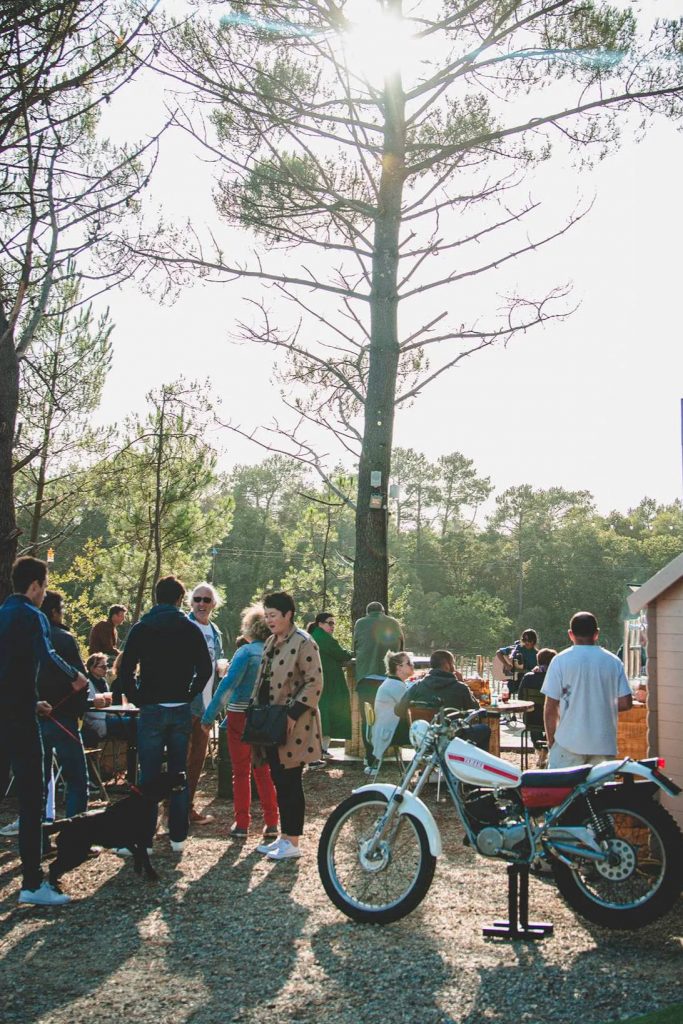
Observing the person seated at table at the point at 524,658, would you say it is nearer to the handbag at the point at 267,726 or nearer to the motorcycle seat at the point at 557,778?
the handbag at the point at 267,726

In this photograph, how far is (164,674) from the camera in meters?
6.35

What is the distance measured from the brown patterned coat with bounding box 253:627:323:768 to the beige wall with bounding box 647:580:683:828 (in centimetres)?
190

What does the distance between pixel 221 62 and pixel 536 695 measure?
8.27 metres

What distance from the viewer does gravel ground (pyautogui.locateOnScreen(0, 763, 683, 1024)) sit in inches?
161

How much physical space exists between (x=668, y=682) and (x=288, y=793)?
2.28m

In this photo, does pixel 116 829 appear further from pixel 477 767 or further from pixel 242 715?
pixel 477 767

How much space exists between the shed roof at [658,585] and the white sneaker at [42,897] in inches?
136

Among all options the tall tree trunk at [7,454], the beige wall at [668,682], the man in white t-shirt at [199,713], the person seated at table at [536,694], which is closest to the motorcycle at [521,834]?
the beige wall at [668,682]

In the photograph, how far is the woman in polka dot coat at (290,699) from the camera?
6.35 m

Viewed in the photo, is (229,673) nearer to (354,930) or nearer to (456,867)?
(456,867)

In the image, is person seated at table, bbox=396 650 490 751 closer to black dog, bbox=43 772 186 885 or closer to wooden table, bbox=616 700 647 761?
wooden table, bbox=616 700 647 761

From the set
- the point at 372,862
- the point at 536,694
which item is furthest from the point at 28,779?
the point at 536,694

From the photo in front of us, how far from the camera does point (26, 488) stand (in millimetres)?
24656

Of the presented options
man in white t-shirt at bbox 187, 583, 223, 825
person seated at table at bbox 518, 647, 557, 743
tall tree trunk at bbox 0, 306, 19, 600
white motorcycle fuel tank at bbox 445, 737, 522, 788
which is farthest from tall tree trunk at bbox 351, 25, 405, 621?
white motorcycle fuel tank at bbox 445, 737, 522, 788
